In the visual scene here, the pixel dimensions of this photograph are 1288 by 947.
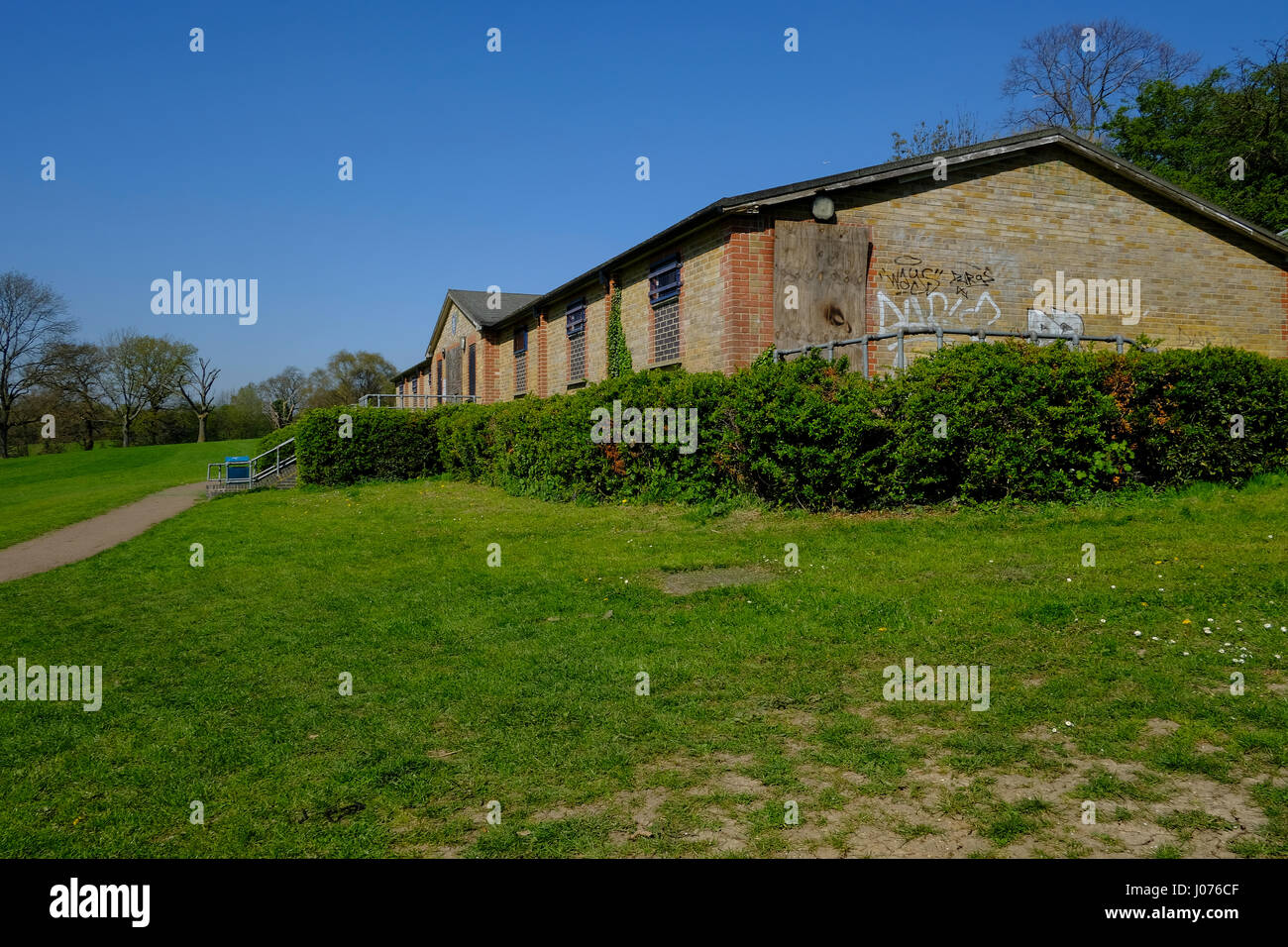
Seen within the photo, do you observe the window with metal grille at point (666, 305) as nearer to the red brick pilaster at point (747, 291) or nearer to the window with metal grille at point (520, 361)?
the red brick pilaster at point (747, 291)

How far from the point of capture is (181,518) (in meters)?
16.6

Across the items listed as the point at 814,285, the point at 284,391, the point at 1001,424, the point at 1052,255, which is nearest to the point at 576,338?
the point at 814,285

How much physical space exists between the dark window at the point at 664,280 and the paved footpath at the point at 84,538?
430 inches

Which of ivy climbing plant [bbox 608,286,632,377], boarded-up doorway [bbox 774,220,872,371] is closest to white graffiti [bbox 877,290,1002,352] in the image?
boarded-up doorway [bbox 774,220,872,371]

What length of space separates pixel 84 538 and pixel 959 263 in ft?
55.0

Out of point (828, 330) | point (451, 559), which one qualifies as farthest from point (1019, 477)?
point (451, 559)

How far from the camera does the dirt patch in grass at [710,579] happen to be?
7.69 meters

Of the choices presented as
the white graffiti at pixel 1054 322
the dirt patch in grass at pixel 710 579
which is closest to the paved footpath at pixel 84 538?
the dirt patch in grass at pixel 710 579

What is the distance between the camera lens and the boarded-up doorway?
14.7 metres

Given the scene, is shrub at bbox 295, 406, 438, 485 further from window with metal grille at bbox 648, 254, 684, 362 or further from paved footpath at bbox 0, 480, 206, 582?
window with metal grille at bbox 648, 254, 684, 362

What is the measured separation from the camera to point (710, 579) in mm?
8031

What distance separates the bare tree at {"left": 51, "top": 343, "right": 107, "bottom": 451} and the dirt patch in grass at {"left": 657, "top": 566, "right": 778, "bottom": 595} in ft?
207
